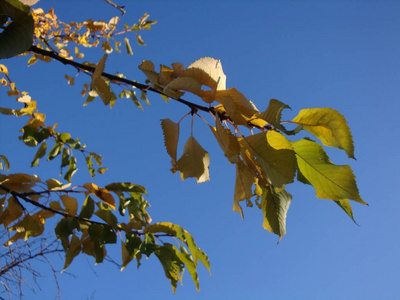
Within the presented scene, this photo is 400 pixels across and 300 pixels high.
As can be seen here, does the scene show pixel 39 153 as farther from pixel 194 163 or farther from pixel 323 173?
pixel 323 173

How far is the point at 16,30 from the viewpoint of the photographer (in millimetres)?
503

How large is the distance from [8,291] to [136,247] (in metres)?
0.67

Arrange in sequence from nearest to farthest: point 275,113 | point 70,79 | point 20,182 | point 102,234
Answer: point 275,113 → point 102,234 → point 20,182 → point 70,79

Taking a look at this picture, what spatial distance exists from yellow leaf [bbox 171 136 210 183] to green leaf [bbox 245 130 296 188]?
10 centimetres

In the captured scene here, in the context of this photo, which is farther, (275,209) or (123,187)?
(123,187)

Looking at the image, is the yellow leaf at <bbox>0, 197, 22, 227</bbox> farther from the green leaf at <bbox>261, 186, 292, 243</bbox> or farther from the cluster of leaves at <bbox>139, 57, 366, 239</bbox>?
the green leaf at <bbox>261, 186, 292, 243</bbox>

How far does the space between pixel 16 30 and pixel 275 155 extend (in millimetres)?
410

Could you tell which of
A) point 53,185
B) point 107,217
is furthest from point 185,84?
point 53,185

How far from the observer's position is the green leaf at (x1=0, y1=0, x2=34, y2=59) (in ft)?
1.60

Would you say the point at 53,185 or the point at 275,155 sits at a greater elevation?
the point at 53,185

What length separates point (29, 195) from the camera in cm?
102

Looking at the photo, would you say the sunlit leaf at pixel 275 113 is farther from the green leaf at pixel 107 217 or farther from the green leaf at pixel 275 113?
the green leaf at pixel 107 217

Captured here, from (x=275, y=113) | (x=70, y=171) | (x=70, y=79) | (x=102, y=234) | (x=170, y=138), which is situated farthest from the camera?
(x=70, y=79)

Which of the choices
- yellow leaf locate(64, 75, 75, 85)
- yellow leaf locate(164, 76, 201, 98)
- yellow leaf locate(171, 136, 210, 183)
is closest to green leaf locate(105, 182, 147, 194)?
yellow leaf locate(171, 136, 210, 183)
